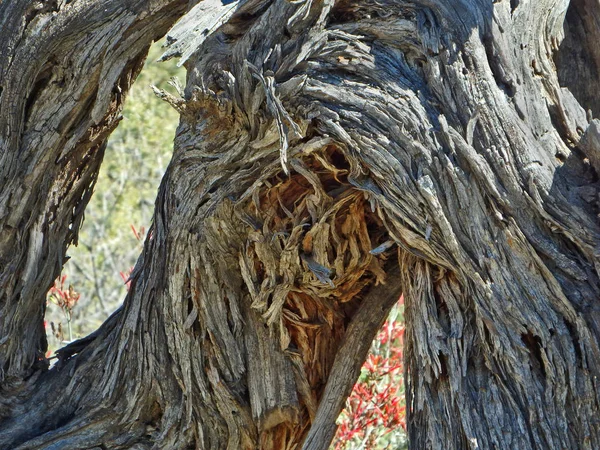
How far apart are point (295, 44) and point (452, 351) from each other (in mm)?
1094

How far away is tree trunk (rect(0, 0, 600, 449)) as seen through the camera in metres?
2.48

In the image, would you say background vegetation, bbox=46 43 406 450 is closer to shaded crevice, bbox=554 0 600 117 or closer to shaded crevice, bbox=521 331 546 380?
shaded crevice, bbox=554 0 600 117

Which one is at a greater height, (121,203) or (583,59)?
(121,203)

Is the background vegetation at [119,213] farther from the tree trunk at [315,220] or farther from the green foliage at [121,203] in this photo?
the tree trunk at [315,220]

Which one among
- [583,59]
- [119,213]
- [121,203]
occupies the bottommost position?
[583,59]

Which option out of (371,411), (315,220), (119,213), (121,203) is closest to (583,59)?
(315,220)

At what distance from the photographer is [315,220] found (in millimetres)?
2941

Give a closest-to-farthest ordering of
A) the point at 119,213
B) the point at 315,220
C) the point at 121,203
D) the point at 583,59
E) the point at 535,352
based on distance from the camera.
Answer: the point at 535,352
the point at 315,220
the point at 583,59
the point at 119,213
the point at 121,203

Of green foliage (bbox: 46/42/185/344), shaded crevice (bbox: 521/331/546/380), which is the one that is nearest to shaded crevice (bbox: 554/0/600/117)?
shaded crevice (bbox: 521/331/546/380)

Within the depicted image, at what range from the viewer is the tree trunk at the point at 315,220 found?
8.14 ft

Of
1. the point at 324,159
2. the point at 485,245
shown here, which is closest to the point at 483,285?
the point at 485,245

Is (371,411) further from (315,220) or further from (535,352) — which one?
(535,352)

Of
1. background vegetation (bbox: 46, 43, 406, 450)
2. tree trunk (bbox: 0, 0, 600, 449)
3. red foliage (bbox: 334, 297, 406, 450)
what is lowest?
red foliage (bbox: 334, 297, 406, 450)

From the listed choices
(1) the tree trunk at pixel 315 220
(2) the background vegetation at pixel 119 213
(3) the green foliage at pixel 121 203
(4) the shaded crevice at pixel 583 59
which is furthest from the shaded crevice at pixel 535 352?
(3) the green foliage at pixel 121 203
